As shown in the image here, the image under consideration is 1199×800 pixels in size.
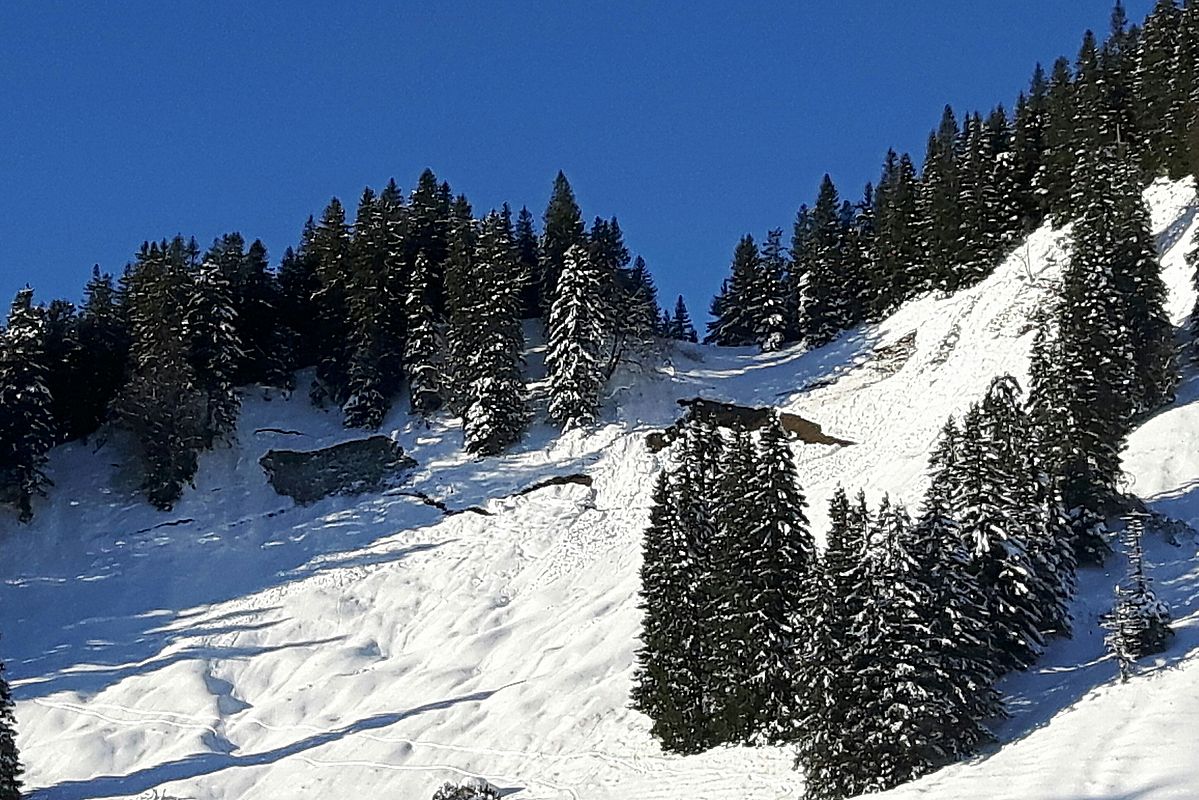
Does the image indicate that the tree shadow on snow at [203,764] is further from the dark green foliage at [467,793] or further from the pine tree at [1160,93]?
the pine tree at [1160,93]

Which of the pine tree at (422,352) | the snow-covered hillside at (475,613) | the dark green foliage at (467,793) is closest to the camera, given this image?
the dark green foliage at (467,793)

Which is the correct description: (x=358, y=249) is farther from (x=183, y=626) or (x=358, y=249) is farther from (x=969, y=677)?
(x=969, y=677)

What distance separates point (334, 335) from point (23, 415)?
16.4 meters

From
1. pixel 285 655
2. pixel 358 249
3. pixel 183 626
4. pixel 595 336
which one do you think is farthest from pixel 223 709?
pixel 358 249

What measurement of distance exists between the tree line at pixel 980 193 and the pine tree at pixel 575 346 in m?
18.9

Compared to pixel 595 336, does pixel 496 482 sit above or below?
below

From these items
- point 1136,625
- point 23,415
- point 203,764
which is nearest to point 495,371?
point 23,415

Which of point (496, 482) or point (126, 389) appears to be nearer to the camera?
point (496, 482)

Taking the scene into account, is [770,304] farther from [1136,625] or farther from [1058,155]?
[1136,625]

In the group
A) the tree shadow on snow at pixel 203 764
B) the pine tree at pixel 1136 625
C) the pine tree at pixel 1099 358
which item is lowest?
the tree shadow on snow at pixel 203 764

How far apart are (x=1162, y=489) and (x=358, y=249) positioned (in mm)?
42934

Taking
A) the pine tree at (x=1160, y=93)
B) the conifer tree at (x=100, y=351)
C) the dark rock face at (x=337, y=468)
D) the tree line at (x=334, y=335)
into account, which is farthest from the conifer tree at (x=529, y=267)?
the pine tree at (x=1160, y=93)

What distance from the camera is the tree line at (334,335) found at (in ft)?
177

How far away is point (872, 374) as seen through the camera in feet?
183
